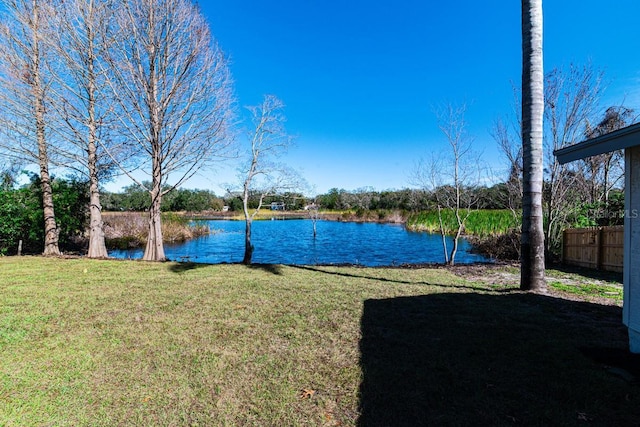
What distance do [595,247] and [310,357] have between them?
890 cm

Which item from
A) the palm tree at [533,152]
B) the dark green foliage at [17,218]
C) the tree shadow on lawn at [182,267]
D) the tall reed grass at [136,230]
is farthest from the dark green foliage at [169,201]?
the palm tree at [533,152]

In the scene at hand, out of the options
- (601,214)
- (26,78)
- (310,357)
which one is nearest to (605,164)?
(601,214)

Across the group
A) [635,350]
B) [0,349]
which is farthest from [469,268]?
[0,349]

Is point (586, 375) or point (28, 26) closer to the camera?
point (586, 375)

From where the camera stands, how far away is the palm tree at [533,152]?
5.80 m

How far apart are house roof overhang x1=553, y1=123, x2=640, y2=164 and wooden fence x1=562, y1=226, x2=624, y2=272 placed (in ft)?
19.8

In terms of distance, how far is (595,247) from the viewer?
8516 millimetres

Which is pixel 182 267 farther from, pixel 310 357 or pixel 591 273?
pixel 591 273

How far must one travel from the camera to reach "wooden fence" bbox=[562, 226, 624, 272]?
7951mm

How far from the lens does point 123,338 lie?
369 cm

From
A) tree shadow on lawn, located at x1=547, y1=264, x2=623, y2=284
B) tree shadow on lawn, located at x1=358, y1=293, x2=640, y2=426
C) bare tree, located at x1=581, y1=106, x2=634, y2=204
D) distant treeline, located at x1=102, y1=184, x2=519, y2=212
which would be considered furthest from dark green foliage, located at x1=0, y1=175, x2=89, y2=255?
bare tree, located at x1=581, y1=106, x2=634, y2=204

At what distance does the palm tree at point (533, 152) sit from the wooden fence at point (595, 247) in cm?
372

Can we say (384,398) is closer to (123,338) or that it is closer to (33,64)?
(123,338)

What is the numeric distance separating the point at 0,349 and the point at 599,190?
17841 mm
